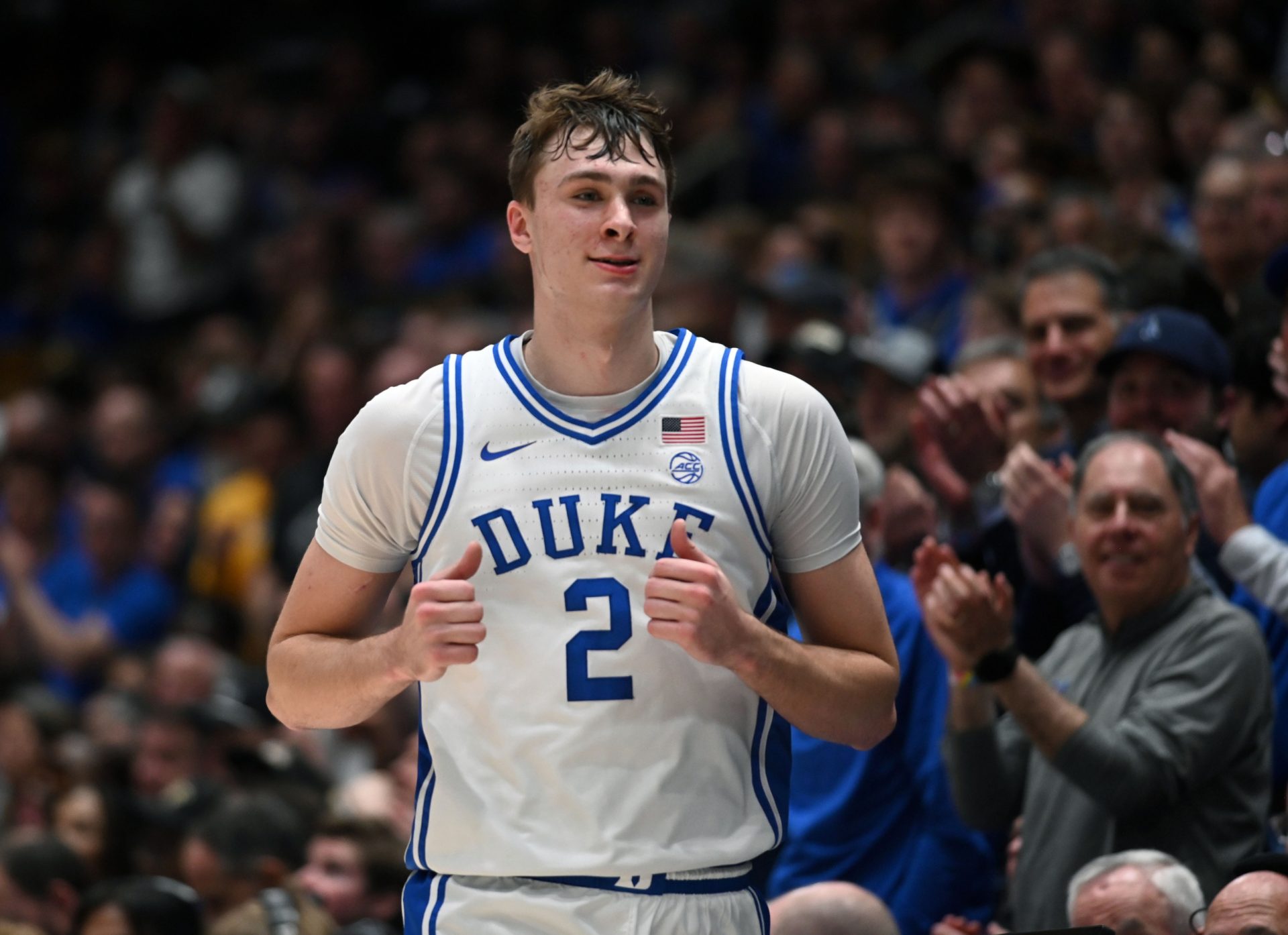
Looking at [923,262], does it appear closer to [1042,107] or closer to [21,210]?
[1042,107]

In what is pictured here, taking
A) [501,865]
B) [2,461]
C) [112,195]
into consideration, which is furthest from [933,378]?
[112,195]

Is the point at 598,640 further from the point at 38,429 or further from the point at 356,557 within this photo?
the point at 38,429

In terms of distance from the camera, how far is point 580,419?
3.34 metres

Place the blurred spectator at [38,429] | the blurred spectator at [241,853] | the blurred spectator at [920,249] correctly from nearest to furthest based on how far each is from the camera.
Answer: the blurred spectator at [241,853], the blurred spectator at [920,249], the blurred spectator at [38,429]

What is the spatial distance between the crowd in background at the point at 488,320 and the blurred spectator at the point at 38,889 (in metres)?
0.01

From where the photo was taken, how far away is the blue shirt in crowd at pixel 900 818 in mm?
4883

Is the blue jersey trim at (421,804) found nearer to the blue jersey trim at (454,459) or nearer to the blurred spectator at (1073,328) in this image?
the blue jersey trim at (454,459)

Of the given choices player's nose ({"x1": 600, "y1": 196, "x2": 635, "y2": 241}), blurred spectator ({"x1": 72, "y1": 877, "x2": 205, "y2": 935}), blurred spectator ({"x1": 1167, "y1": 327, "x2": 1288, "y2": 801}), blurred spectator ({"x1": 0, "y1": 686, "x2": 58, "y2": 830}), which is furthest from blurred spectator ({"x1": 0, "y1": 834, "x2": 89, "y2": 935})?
player's nose ({"x1": 600, "y1": 196, "x2": 635, "y2": 241})

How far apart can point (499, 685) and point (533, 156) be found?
0.92 m

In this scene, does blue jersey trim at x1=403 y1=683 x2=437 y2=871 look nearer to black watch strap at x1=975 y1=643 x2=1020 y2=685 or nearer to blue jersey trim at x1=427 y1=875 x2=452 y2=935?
blue jersey trim at x1=427 y1=875 x2=452 y2=935

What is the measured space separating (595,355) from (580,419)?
0.12 meters

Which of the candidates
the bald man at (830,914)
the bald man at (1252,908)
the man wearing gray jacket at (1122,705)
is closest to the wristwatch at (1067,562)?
the man wearing gray jacket at (1122,705)

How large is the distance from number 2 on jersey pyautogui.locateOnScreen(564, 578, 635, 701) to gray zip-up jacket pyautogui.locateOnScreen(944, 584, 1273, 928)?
1631 millimetres

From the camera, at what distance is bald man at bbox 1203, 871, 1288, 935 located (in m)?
3.81
